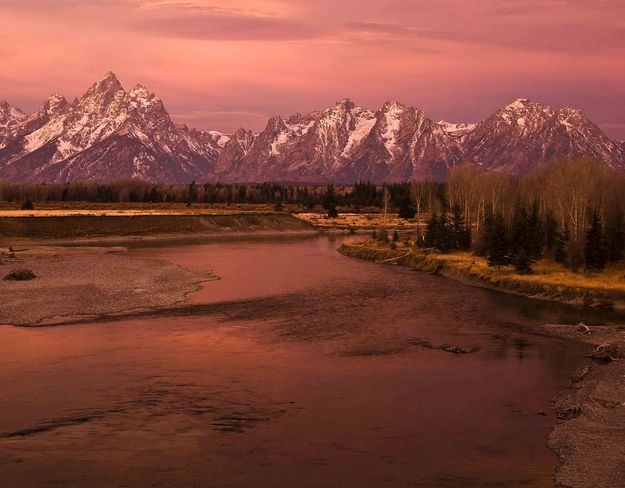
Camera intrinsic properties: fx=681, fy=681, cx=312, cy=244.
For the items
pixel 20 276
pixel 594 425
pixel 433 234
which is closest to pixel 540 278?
pixel 433 234

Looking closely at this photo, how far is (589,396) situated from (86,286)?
174 feet

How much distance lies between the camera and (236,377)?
3931 centimetres

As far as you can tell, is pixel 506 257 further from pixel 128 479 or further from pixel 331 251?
pixel 128 479

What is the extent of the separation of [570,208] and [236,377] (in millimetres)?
66745

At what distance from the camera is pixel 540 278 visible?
74.8 m

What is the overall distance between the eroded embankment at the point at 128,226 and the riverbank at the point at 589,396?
102m

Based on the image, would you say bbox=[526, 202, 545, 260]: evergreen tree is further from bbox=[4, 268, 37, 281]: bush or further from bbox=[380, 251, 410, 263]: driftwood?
bbox=[4, 268, 37, 281]: bush

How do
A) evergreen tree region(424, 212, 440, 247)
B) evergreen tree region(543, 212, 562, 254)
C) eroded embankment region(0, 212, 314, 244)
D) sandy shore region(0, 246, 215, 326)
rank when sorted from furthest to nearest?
eroded embankment region(0, 212, 314, 244)
evergreen tree region(424, 212, 440, 247)
evergreen tree region(543, 212, 562, 254)
sandy shore region(0, 246, 215, 326)

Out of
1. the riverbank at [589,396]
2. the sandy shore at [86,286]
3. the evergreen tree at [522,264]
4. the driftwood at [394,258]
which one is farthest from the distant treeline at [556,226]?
the sandy shore at [86,286]

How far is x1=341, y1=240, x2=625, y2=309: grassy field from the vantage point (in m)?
66.2

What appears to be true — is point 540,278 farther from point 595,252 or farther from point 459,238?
point 459,238

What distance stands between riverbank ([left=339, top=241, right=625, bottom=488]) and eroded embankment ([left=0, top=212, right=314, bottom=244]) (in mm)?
102362

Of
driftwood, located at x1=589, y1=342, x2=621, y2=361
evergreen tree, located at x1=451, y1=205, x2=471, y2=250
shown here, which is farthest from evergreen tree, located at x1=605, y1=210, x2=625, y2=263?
driftwood, located at x1=589, y1=342, x2=621, y2=361

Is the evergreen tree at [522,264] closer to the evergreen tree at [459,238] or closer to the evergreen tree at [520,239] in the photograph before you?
the evergreen tree at [520,239]
